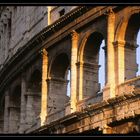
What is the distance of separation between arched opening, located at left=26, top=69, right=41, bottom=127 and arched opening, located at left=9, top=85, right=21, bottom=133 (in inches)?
103

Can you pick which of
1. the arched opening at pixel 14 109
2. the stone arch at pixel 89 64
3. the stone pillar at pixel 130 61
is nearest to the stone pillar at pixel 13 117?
the arched opening at pixel 14 109

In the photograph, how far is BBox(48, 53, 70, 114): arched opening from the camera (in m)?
27.4

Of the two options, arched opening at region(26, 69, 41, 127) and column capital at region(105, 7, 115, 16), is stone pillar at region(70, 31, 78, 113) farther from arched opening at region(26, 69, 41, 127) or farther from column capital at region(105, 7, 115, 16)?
arched opening at region(26, 69, 41, 127)

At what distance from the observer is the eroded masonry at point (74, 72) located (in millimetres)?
21219

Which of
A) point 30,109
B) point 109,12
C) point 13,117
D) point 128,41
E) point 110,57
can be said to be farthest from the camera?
point 13,117

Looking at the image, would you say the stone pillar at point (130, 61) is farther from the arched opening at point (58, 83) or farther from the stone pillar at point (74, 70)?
the arched opening at point (58, 83)

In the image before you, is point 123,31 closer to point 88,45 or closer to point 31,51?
point 88,45

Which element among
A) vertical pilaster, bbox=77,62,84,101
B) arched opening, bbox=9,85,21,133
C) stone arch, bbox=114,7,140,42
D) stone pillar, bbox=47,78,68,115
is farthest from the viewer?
arched opening, bbox=9,85,21,133

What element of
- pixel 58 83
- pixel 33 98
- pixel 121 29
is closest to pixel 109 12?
pixel 121 29

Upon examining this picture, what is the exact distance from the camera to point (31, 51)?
29.7m

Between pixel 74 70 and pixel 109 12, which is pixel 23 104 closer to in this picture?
pixel 74 70

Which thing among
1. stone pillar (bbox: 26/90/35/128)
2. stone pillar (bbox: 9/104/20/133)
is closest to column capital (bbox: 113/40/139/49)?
stone pillar (bbox: 26/90/35/128)

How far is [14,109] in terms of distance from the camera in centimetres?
3341

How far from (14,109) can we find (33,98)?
343cm
